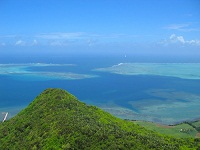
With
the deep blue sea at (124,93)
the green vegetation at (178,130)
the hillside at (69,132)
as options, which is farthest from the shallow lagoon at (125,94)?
the hillside at (69,132)

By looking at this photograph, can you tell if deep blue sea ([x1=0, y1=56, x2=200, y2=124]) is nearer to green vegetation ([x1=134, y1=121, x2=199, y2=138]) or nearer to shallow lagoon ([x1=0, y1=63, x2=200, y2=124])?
shallow lagoon ([x1=0, y1=63, x2=200, y2=124])

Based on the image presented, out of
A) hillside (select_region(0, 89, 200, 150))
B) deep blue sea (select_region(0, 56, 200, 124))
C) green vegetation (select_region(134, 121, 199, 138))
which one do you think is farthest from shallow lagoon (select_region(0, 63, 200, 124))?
hillside (select_region(0, 89, 200, 150))

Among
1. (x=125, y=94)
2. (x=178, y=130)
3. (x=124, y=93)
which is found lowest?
(x=178, y=130)

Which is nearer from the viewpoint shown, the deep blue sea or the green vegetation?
the green vegetation

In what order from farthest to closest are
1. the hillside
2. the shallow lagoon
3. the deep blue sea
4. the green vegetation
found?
1. the shallow lagoon
2. the deep blue sea
3. the green vegetation
4. the hillside

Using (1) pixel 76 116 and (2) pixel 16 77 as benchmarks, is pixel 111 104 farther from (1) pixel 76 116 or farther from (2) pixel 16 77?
(2) pixel 16 77

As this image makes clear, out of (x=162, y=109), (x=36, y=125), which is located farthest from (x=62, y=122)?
(x=162, y=109)

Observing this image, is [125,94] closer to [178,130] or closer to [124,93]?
[124,93]

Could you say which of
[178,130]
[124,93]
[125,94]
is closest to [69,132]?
[178,130]
